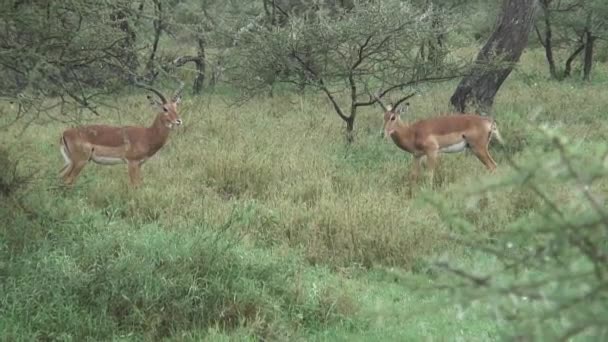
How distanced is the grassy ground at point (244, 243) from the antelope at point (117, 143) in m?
0.24

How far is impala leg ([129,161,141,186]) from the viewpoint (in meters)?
8.38

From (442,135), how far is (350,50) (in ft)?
7.64

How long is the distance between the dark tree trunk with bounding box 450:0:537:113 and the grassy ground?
1.38 meters

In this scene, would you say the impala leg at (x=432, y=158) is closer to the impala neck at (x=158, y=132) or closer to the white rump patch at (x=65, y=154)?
the impala neck at (x=158, y=132)

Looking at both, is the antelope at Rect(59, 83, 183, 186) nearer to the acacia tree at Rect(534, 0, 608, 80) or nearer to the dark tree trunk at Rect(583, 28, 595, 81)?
the acacia tree at Rect(534, 0, 608, 80)

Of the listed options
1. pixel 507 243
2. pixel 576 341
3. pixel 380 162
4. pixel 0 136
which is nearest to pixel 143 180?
pixel 0 136

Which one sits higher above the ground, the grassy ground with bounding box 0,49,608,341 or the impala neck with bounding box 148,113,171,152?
the impala neck with bounding box 148,113,171,152

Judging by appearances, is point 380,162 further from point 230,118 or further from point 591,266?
point 591,266

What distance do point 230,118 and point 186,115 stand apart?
876mm

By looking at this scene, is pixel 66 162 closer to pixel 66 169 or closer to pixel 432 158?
pixel 66 169

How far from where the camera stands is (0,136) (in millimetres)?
9203

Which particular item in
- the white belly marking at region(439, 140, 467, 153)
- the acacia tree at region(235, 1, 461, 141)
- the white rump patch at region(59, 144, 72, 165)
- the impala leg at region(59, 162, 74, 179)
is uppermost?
the acacia tree at region(235, 1, 461, 141)

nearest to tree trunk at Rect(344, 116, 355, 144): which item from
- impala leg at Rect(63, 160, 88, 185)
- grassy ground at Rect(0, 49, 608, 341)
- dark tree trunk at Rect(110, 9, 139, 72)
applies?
grassy ground at Rect(0, 49, 608, 341)

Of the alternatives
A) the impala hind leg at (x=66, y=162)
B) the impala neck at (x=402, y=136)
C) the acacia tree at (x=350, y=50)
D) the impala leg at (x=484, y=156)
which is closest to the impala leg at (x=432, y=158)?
the impala neck at (x=402, y=136)
